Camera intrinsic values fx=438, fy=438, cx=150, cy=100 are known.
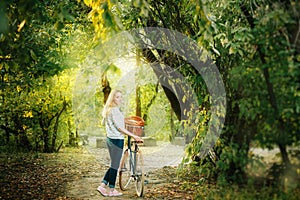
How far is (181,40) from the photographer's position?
712cm

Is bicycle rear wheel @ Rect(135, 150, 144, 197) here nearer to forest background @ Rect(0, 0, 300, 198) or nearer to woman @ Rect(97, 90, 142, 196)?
woman @ Rect(97, 90, 142, 196)

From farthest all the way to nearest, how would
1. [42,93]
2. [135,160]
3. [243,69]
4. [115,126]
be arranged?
[42,93], [135,160], [115,126], [243,69]

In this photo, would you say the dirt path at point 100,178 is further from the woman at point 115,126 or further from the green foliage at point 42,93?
the green foliage at point 42,93

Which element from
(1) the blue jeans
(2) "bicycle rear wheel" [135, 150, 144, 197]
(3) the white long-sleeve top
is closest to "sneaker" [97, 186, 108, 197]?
(1) the blue jeans

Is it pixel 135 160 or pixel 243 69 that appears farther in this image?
pixel 135 160

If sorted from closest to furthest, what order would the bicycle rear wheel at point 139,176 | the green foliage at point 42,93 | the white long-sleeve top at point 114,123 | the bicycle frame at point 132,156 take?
1. the white long-sleeve top at point 114,123
2. the bicycle rear wheel at point 139,176
3. the bicycle frame at point 132,156
4. the green foliage at point 42,93

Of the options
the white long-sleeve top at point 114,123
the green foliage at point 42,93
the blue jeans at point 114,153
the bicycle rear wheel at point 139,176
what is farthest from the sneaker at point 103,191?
the green foliage at point 42,93

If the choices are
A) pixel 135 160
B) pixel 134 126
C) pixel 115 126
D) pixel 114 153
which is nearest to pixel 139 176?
pixel 135 160

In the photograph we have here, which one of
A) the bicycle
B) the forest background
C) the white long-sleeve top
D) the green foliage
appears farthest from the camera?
the green foliage

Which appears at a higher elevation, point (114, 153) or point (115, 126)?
point (115, 126)

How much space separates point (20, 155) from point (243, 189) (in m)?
10.1

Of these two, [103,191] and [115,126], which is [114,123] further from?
[103,191]

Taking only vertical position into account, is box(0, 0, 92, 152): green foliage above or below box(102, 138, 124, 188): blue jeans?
above

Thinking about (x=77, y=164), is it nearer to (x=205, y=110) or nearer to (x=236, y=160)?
(x=205, y=110)
